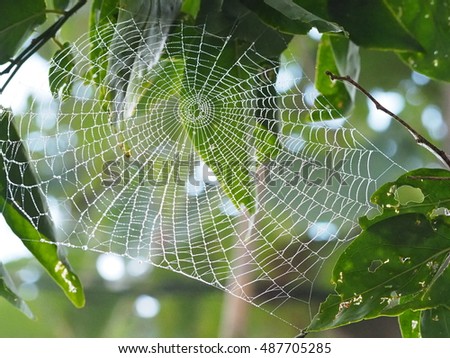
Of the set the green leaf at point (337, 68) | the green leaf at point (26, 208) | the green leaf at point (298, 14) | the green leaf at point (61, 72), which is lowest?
the green leaf at point (26, 208)

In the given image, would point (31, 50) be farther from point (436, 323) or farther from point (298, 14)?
point (436, 323)

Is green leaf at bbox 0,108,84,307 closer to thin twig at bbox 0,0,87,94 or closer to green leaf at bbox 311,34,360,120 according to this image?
thin twig at bbox 0,0,87,94

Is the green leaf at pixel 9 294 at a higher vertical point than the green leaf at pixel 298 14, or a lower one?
lower

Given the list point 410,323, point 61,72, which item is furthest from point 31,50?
point 410,323

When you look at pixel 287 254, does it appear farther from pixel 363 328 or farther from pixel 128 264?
pixel 128 264

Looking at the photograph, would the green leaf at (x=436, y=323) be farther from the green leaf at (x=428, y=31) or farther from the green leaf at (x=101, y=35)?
the green leaf at (x=101, y=35)
